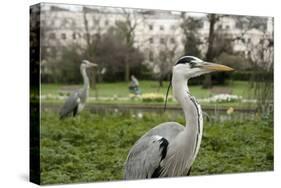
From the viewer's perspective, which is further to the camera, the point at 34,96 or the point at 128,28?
the point at 128,28

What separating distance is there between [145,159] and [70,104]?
3.92ft

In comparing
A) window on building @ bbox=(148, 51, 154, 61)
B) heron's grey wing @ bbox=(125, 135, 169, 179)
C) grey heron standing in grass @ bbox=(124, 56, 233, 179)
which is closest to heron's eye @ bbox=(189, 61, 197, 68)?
grey heron standing in grass @ bbox=(124, 56, 233, 179)

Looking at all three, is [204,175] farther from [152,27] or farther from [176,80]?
[152,27]

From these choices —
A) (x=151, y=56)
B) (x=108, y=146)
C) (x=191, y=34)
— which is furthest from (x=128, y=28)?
(x=108, y=146)

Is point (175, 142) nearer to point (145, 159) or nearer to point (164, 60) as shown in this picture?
point (145, 159)

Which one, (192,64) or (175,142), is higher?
(192,64)

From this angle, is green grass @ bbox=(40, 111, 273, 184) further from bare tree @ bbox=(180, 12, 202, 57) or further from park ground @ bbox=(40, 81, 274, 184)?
bare tree @ bbox=(180, 12, 202, 57)

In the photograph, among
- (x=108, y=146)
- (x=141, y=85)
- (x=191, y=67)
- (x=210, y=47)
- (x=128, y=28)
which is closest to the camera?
(x=108, y=146)

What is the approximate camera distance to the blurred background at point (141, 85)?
9.02 metres

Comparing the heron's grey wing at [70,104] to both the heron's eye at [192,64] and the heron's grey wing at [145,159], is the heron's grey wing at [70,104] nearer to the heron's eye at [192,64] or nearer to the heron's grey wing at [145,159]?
the heron's grey wing at [145,159]

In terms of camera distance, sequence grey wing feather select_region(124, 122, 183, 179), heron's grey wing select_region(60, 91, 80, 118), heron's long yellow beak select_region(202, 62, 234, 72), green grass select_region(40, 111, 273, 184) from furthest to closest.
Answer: heron's long yellow beak select_region(202, 62, 234, 72)
grey wing feather select_region(124, 122, 183, 179)
heron's grey wing select_region(60, 91, 80, 118)
green grass select_region(40, 111, 273, 184)

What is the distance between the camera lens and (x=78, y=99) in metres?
9.18

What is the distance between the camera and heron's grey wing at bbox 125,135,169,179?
9352mm

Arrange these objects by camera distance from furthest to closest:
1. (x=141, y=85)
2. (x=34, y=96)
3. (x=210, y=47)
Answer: (x=210, y=47), (x=141, y=85), (x=34, y=96)
